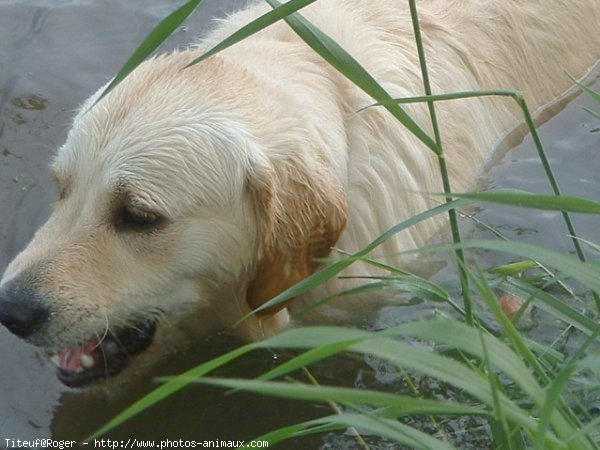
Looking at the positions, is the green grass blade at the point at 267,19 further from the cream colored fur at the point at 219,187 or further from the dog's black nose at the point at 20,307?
the dog's black nose at the point at 20,307

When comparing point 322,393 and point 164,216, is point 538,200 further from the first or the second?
point 164,216

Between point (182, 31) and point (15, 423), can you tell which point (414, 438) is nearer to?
point (15, 423)

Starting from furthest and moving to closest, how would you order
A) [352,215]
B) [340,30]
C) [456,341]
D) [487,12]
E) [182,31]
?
[182,31] → [487,12] → [340,30] → [352,215] → [456,341]

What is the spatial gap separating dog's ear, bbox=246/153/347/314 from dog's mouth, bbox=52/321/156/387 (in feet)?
1.53

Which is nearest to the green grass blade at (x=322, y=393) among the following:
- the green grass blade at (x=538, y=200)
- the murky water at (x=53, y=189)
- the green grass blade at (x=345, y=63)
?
the green grass blade at (x=538, y=200)

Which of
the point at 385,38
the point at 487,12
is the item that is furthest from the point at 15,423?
the point at 487,12

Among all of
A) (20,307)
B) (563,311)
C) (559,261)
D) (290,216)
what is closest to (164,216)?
(290,216)

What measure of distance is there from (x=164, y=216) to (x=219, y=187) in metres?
0.22

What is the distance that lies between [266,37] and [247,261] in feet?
3.51

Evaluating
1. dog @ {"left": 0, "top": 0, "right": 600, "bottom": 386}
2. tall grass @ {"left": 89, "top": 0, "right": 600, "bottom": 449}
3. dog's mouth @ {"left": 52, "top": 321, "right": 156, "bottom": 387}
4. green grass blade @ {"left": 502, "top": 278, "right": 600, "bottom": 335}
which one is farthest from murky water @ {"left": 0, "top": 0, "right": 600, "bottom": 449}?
tall grass @ {"left": 89, "top": 0, "right": 600, "bottom": 449}

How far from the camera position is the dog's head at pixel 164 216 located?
11.6 ft

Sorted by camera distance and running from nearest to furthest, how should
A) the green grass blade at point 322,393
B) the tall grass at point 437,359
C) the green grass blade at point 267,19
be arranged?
the green grass blade at point 322,393
the tall grass at point 437,359
the green grass blade at point 267,19

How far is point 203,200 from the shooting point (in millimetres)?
3666

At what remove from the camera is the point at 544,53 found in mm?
5453
